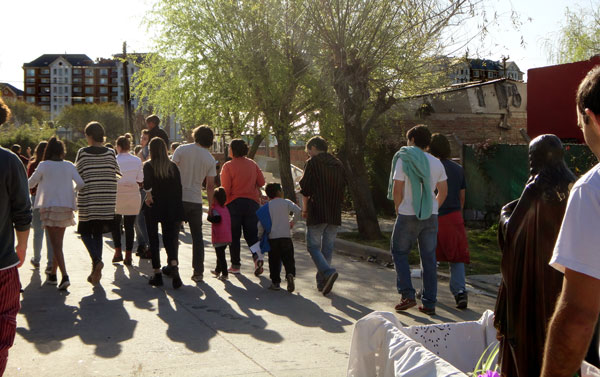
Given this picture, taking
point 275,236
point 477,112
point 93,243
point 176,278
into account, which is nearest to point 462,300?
point 275,236

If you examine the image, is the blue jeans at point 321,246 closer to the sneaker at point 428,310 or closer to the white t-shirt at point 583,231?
the sneaker at point 428,310

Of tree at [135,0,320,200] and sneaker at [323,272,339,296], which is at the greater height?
tree at [135,0,320,200]

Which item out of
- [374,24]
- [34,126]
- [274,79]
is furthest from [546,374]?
[34,126]

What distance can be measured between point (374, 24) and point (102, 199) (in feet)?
22.9

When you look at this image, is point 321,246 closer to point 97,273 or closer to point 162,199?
point 162,199

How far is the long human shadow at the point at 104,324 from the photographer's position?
633 centimetres

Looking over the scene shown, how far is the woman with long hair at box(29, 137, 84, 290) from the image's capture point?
Answer: 28.7 feet

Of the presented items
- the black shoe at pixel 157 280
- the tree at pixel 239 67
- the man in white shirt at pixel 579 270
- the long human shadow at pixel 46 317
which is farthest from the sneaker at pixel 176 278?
the tree at pixel 239 67

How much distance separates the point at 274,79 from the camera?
19.6 metres

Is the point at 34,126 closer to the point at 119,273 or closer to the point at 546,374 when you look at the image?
the point at 119,273

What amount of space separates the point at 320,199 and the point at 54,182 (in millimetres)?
3102

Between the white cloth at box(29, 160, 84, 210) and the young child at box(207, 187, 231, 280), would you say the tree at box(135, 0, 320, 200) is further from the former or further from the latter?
the white cloth at box(29, 160, 84, 210)

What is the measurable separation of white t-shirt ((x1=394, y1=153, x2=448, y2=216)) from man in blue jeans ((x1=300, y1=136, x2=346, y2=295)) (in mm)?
1223

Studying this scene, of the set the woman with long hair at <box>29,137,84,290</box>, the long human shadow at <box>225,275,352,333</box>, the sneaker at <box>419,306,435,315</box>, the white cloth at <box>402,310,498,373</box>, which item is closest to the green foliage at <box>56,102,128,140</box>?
the woman with long hair at <box>29,137,84,290</box>
